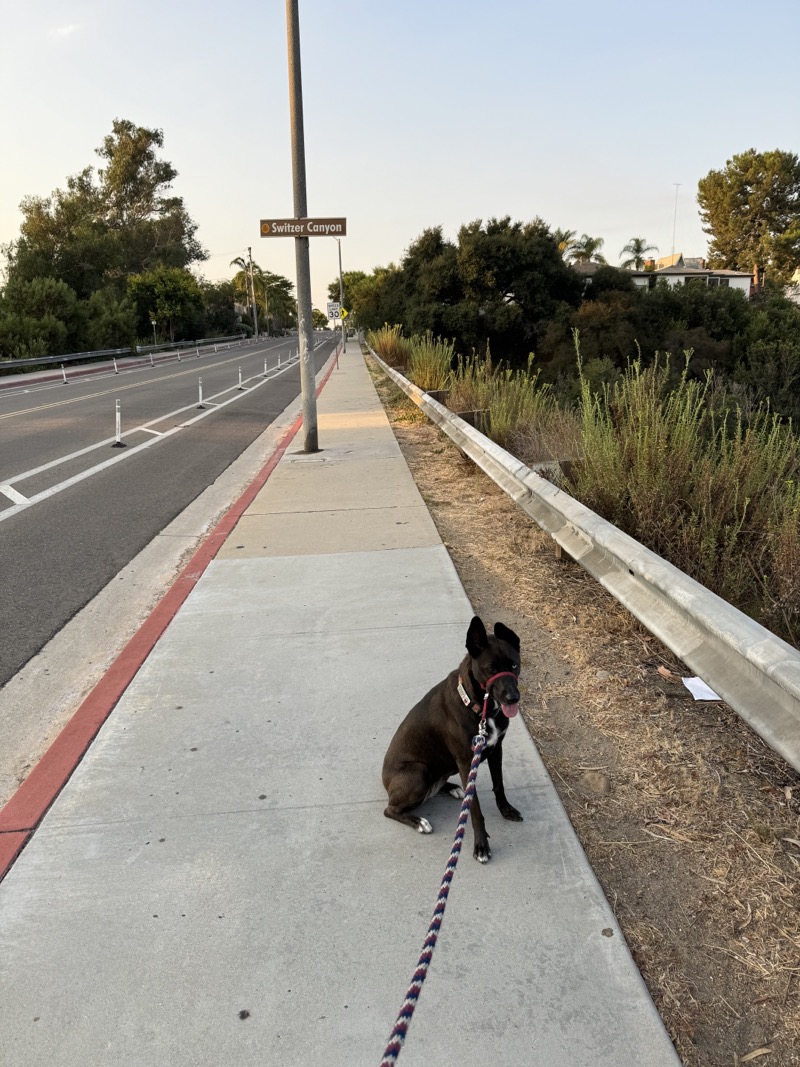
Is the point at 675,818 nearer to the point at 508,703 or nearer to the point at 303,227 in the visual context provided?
the point at 508,703

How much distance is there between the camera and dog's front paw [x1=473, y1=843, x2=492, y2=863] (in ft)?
9.00

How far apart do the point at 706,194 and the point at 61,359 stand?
75028mm

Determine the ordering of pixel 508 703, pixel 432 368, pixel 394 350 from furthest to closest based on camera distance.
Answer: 1. pixel 394 350
2. pixel 432 368
3. pixel 508 703

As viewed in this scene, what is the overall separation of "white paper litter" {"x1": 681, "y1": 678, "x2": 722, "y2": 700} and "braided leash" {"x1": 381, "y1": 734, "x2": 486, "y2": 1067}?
1685 millimetres

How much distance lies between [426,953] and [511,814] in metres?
1.08

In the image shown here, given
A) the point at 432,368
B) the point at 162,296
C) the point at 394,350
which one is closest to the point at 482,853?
the point at 432,368

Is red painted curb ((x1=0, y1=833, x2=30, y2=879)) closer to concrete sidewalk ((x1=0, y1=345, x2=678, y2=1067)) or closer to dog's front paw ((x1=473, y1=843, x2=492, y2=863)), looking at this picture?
concrete sidewalk ((x1=0, y1=345, x2=678, y2=1067))

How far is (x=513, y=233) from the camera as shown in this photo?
41.6 metres

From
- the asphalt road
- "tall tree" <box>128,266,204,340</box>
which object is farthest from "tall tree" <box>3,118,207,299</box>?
the asphalt road

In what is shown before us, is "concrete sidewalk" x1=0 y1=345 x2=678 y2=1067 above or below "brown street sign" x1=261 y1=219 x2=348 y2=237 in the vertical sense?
below

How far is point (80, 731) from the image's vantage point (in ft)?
12.2

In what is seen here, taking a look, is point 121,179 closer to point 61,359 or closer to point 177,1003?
point 61,359

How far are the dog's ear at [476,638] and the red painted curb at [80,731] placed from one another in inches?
72.4

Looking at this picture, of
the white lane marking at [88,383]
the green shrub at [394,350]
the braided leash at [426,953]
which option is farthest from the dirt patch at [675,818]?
the green shrub at [394,350]
